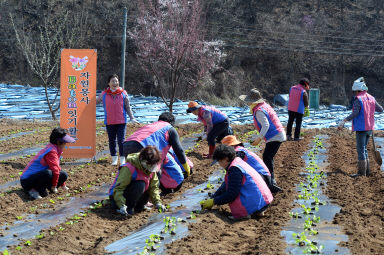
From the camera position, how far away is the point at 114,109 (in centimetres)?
816

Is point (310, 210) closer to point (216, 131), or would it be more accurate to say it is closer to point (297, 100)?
point (216, 131)

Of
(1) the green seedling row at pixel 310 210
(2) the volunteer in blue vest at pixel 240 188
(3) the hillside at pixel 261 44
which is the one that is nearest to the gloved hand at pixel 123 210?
(2) the volunteer in blue vest at pixel 240 188

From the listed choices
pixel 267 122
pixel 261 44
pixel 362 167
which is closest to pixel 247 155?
pixel 267 122

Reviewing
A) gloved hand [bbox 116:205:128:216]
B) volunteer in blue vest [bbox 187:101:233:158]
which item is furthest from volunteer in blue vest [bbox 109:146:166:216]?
volunteer in blue vest [bbox 187:101:233:158]

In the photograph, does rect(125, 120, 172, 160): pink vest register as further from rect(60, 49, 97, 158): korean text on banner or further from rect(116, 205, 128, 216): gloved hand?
rect(60, 49, 97, 158): korean text on banner

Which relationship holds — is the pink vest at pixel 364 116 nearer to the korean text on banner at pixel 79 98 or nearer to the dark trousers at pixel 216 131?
the dark trousers at pixel 216 131

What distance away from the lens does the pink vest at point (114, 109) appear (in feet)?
26.8

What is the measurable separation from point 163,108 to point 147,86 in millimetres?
10023

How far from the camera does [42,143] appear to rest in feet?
35.8

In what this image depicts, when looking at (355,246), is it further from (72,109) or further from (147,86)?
(147,86)

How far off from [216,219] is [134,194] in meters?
1.00

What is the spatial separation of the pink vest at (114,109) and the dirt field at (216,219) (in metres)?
0.89

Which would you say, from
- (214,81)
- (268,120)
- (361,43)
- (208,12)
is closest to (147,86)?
(214,81)

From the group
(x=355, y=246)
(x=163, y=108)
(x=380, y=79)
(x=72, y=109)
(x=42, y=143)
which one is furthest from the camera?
(x=380, y=79)
